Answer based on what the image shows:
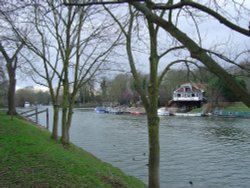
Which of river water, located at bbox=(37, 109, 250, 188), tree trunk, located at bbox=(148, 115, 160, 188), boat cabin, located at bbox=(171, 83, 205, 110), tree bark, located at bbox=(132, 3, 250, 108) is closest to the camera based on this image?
tree bark, located at bbox=(132, 3, 250, 108)

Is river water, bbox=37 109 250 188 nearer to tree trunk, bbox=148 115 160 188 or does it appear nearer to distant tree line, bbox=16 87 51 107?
tree trunk, bbox=148 115 160 188

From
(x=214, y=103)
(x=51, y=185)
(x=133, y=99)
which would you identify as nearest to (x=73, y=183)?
(x=51, y=185)

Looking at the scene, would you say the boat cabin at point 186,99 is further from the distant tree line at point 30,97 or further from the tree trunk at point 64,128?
the tree trunk at point 64,128

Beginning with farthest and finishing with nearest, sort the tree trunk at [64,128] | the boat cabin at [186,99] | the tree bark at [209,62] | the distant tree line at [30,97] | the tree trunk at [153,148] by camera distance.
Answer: the distant tree line at [30,97], the boat cabin at [186,99], the tree trunk at [64,128], the tree trunk at [153,148], the tree bark at [209,62]

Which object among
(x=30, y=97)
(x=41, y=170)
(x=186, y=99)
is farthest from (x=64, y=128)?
(x=30, y=97)

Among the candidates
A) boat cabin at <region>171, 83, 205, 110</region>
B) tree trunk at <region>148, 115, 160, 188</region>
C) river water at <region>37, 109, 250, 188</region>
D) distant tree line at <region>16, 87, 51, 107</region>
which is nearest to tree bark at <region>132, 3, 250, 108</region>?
tree trunk at <region>148, 115, 160, 188</region>

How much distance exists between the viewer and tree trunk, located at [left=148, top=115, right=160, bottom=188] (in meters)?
11.3

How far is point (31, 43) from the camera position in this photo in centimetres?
1906

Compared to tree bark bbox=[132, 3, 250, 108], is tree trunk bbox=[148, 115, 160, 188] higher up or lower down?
lower down

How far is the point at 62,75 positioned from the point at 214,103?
240 feet

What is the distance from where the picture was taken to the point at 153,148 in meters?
11.4

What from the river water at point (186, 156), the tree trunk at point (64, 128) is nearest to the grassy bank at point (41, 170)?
the tree trunk at point (64, 128)

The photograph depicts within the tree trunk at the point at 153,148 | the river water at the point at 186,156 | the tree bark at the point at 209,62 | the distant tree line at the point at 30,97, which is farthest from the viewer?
the distant tree line at the point at 30,97

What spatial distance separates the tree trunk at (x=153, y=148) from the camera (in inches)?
445
